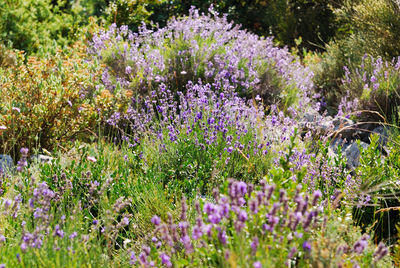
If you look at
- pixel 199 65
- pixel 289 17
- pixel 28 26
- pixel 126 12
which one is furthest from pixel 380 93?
pixel 28 26

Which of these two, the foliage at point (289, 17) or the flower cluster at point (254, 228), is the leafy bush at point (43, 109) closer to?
the flower cluster at point (254, 228)

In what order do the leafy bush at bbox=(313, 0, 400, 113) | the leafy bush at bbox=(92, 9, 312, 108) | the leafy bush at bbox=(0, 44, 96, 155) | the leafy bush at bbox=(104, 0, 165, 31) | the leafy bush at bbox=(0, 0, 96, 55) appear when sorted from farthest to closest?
the leafy bush at bbox=(104, 0, 165, 31)
the leafy bush at bbox=(0, 0, 96, 55)
the leafy bush at bbox=(313, 0, 400, 113)
the leafy bush at bbox=(92, 9, 312, 108)
the leafy bush at bbox=(0, 44, 96, 155)

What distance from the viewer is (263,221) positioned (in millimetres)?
1753

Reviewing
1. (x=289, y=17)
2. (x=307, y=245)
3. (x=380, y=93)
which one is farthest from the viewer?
(x=289, y=17)

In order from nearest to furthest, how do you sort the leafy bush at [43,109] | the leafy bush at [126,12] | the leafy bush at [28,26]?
the leafy bush at [43,109]
the leafy bush at [28,26]
the leafy bush at [126,12]

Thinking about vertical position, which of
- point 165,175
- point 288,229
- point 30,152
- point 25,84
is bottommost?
point 30,152

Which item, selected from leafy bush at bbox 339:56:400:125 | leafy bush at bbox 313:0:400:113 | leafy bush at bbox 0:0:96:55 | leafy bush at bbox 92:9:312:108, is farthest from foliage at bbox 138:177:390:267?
leafy bush at bbox 0:0:96:55

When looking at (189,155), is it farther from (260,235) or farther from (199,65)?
(199,65)

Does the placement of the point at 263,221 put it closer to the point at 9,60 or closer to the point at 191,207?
the point at 191,207

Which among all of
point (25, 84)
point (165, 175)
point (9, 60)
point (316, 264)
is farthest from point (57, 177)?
point (9, 60)

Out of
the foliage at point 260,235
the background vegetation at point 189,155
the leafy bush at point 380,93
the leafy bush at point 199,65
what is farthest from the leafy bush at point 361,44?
the foliage at point 260,235

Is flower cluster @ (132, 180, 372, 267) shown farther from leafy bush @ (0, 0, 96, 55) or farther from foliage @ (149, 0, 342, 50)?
foliage @ (149, 0, 342, 50)

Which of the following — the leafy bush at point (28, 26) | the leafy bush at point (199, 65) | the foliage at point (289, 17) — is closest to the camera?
the leafy bush at point (199, 65)

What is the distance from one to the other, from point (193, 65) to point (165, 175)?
6.77 feet
